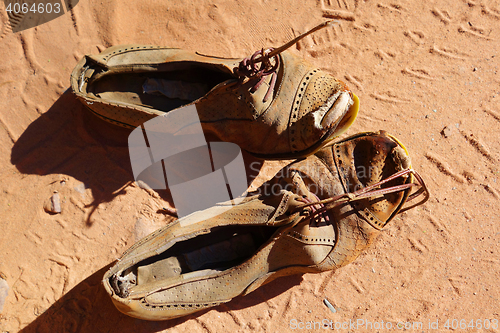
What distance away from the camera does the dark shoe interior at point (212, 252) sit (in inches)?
92.9

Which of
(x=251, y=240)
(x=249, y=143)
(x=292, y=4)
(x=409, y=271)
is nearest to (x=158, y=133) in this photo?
(x=249, y=143)

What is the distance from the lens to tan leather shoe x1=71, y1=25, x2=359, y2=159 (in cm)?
224

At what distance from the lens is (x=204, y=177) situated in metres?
2.72

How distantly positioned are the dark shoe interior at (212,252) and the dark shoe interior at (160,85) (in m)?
1.00

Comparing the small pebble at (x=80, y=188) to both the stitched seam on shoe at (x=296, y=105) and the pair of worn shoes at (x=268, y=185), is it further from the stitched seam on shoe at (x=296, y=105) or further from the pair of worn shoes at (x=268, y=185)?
the stitched seam on shoe at (x=296, y=105)

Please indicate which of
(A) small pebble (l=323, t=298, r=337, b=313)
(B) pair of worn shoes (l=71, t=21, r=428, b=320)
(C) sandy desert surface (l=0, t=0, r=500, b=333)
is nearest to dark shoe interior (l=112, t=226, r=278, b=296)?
(B) pair of worn shoes (l=71, t=21, r=428, b=320)

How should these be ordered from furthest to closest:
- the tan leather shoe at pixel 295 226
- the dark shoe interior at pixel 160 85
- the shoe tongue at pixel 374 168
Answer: the dark shoe interior at pixel 160 85 < the shoe tongue at pixel 374 168 < the tan leather shoe at pixel 295 226

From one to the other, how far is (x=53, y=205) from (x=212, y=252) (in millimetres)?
1236

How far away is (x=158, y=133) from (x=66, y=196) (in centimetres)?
83

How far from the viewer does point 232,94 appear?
2.26 metres

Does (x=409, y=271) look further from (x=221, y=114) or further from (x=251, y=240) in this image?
(x=221, y=114)

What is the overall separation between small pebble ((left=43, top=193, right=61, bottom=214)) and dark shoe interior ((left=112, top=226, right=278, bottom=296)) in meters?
0.85

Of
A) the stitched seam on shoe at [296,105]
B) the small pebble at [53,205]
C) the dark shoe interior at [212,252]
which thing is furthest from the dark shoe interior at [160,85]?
the dark shoe interior at [212,252]

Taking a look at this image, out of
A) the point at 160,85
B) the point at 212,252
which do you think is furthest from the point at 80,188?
the point at 212,252
